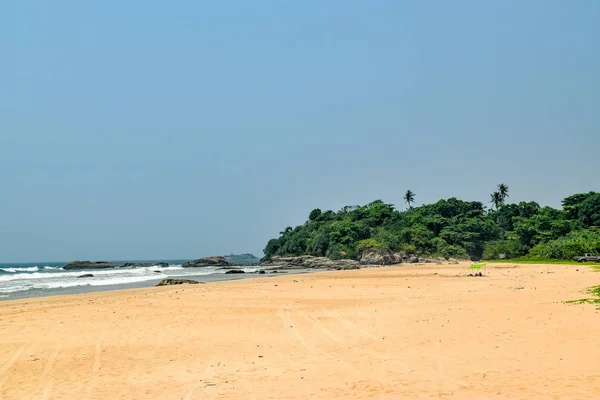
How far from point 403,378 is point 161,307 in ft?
49.0

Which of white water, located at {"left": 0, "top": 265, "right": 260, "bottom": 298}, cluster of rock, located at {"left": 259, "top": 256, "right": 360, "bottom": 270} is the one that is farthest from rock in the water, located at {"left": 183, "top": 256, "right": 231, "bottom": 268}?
white water, located at {"left": 0, "top": 265, "right": 260, "bottom": 298}

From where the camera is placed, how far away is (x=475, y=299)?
65.2ft

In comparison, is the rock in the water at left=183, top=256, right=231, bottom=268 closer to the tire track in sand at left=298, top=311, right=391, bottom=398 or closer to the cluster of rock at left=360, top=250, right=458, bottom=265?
the cluster of rock at left=360, top=250, right=458, bottom=265

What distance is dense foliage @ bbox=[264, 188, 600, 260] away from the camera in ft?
233

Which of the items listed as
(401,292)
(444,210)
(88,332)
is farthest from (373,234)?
(88,332)

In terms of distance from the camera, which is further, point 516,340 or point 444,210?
point 444,210

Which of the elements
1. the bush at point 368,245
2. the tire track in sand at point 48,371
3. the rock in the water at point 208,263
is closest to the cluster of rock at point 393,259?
the bush at point 368,245

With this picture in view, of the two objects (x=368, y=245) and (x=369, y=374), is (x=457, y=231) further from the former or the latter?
(x=369, y=374)

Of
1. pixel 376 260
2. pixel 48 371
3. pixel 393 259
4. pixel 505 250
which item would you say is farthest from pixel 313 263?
pixel 48 371

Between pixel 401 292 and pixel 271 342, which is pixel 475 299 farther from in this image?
pixel 271 342

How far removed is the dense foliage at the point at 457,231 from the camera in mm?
70938

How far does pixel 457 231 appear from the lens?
298 feet

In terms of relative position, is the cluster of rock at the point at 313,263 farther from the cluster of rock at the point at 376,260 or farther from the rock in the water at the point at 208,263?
the rock in the water at the point at 208,263

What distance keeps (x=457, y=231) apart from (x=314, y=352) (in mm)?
85743
